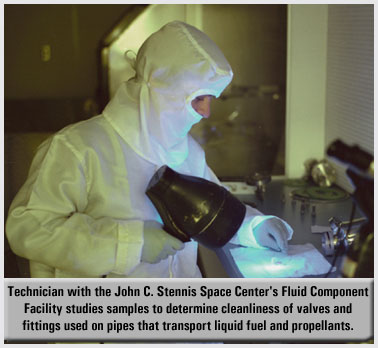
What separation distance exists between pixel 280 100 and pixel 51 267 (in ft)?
4.99

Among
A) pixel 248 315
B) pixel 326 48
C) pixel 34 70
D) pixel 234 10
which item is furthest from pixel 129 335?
pixel 34 70

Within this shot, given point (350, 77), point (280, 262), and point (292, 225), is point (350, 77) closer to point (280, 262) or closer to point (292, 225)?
point (292, 225)

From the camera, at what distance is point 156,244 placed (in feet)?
4.19

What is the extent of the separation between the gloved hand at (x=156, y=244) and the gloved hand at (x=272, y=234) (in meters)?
0.34

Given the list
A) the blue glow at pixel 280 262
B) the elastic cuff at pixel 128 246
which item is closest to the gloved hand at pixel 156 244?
the elastic cuff at pixel 128 246

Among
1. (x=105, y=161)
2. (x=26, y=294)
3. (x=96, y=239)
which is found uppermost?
(x=105, y=161)

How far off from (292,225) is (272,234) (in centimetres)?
32

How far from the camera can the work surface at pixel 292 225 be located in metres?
1.51

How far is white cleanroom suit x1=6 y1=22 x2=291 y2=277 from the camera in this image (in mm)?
1250

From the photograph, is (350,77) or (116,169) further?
(350,77)

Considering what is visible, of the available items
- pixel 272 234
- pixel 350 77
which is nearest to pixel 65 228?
pixel 272 234

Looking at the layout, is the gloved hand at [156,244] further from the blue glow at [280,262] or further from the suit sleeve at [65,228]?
the blue glow at [280,262]

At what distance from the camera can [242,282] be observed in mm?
1395

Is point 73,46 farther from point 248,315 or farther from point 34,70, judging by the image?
point 248,315
